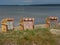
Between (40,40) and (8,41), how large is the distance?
1.20 m

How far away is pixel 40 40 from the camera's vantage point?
11.1 metres

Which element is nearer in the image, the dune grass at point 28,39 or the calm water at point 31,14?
the dune grass at point 28,39

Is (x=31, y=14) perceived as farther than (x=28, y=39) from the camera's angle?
Yes

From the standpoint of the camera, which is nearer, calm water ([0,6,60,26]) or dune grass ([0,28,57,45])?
dune grass ([0,28,57,45])

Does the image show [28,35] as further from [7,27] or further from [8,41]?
[7,27]

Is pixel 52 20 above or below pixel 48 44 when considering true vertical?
above

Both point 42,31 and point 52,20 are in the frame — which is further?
point 52,20

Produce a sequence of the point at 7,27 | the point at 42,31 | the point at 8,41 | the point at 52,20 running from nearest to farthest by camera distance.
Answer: the point at 8,41, the point at 42,31, the point at 7,27, the point at 52,20

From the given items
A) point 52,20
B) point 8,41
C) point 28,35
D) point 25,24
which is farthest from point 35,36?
point 52,20

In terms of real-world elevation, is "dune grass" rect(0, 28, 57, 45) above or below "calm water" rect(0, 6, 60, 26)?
below

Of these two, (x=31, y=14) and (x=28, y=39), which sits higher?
(x=31, y=14)

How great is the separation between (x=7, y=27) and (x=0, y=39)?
4.28 metres

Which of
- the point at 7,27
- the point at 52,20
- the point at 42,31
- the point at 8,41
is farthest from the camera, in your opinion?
the point at 52,20

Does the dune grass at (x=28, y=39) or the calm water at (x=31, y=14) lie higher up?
the calm water at (x=31, y=14)
